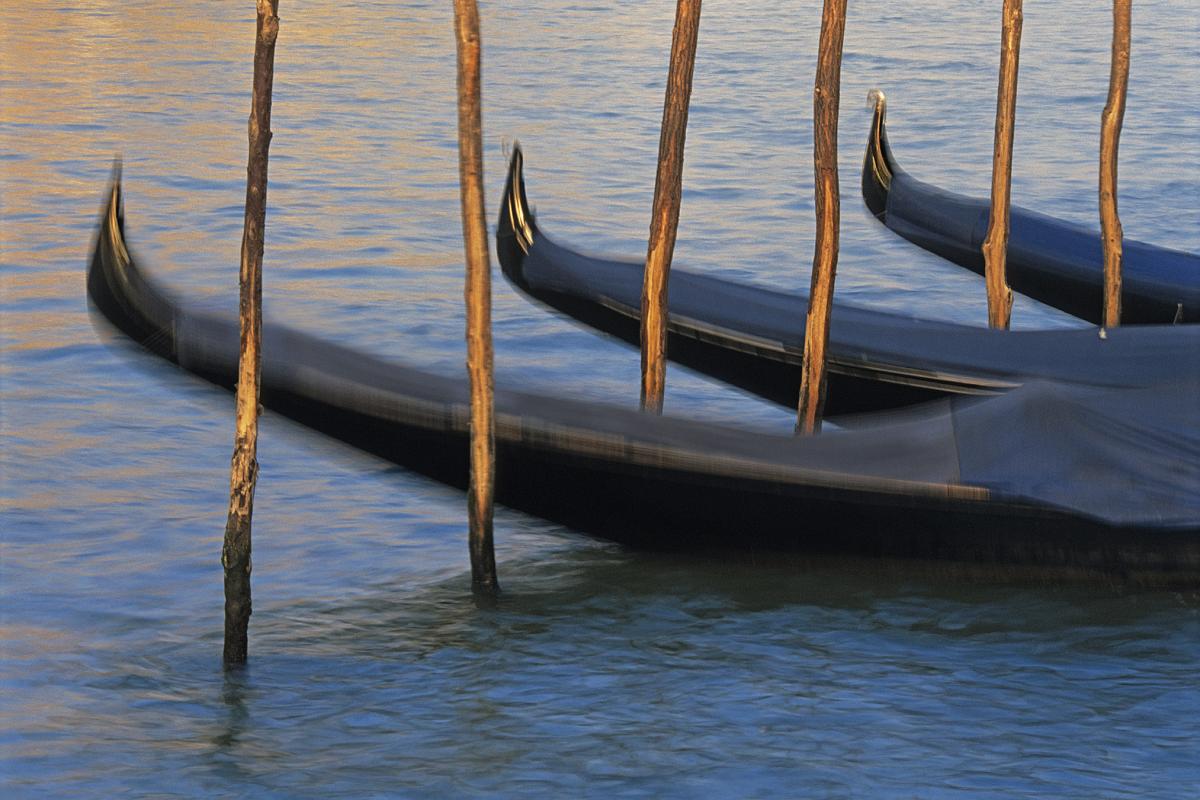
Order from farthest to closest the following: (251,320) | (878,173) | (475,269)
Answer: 1. (878,173)
2. (475,269)
3. (251,320)

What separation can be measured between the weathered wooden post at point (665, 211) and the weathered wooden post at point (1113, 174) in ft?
10.8

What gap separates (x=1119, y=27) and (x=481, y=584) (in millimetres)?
5628

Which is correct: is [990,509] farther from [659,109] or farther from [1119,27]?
[659,109]

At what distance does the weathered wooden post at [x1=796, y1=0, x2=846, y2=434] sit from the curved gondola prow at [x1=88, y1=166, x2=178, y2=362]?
Answer: 112 inches

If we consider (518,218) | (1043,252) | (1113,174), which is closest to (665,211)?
(518,218)

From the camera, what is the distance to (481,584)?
7246mm

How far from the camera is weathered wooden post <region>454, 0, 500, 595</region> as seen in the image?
654 cm

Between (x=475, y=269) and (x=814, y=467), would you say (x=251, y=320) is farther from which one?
(x=814, y=467)

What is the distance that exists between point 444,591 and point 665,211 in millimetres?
2000

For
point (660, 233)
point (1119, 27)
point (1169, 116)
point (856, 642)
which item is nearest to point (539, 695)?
point (856, 642)

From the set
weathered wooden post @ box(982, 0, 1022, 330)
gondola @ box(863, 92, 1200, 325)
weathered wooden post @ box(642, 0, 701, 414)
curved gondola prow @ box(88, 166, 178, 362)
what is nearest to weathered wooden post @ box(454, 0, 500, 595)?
weathered wooden post @ box(642, 0, 701, 414)

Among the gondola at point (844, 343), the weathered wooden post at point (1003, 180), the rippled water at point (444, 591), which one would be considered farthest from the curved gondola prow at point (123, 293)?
the weathered wooden post at point (1003, 180)

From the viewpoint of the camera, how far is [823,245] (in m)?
8.27

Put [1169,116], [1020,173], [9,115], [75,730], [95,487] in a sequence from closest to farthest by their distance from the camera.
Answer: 1. [75,730]
2. [95,487]
3. [1020,173]
4. [9,115]
5. [1169,116]
